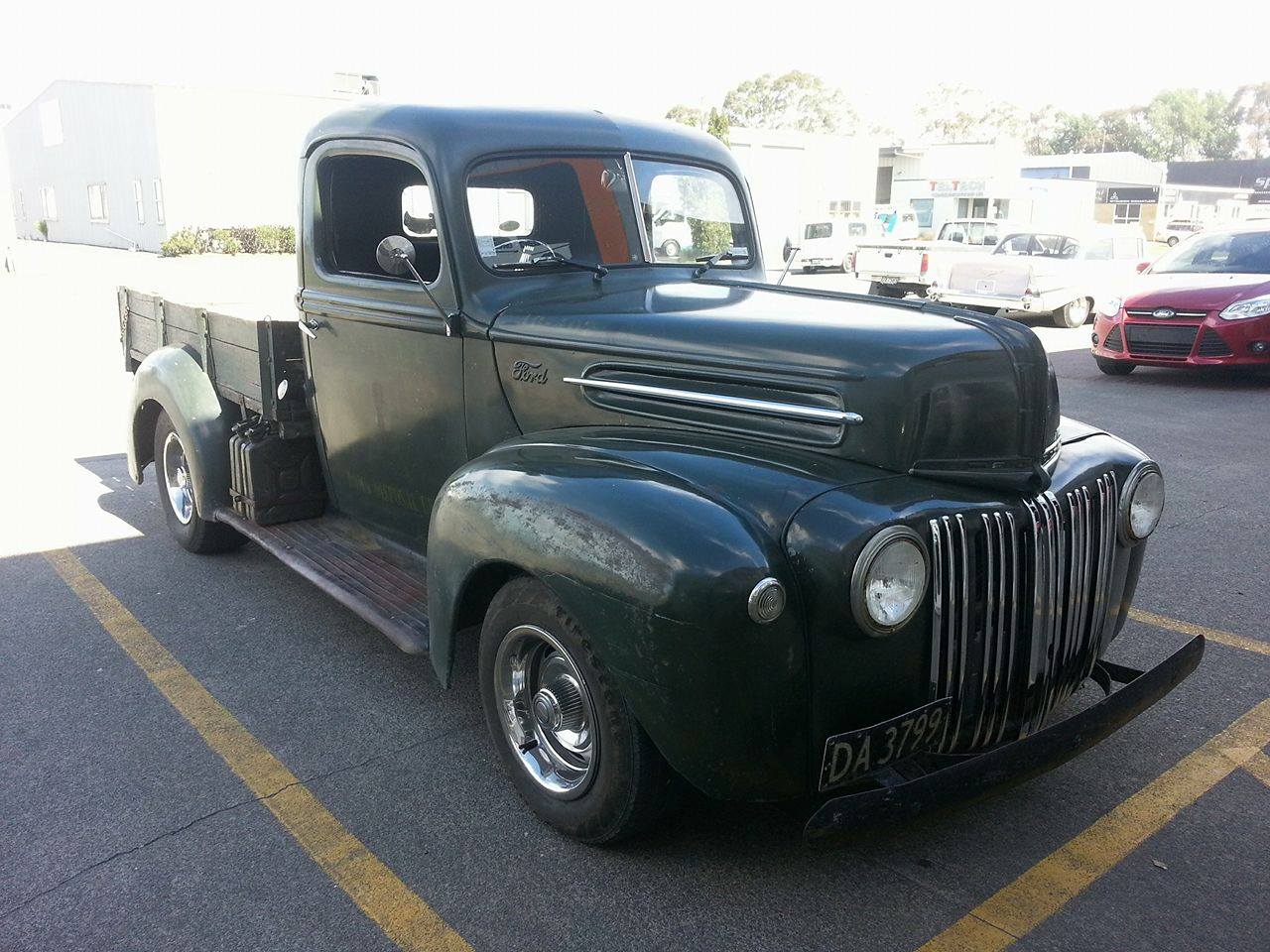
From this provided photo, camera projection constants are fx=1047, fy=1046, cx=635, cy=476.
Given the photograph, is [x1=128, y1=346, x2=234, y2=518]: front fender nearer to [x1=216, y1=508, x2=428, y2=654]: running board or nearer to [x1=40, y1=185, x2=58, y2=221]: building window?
[x1=216, y1=508, x2=428, y2=654]: running board

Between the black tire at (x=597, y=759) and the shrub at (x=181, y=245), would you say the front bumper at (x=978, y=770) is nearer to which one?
the black tire at (x=597, y=759)

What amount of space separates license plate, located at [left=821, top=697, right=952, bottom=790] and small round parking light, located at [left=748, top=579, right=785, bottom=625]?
0.34 m

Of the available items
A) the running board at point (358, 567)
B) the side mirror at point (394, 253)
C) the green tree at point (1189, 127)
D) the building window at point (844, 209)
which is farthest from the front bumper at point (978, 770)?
the green tree at point (1189, 127)

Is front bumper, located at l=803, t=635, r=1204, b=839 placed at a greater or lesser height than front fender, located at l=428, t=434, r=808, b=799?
lesser

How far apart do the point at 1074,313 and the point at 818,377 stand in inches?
553

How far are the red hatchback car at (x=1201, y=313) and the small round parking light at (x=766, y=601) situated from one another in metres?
9.60

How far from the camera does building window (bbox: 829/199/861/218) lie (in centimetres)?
4212

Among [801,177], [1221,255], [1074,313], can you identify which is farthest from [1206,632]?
[801,177]

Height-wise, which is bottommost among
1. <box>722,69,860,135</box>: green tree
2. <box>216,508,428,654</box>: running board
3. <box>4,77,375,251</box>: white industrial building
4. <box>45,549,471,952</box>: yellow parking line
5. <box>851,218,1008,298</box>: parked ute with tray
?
<box>45,549,471,952</box>: yellow parking line

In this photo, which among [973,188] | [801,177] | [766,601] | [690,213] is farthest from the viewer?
[801,177]

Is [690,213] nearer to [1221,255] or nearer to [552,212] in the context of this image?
[552,212]

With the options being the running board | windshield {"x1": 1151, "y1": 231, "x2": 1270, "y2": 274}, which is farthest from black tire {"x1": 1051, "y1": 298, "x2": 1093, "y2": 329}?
the running board

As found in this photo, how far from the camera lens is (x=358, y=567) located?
157 inches

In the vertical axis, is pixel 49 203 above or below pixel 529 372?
above
